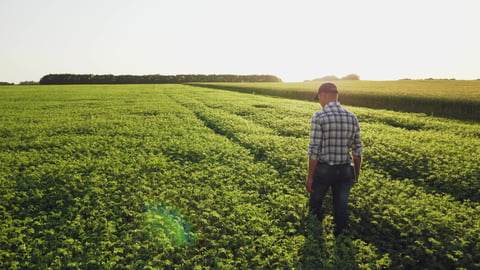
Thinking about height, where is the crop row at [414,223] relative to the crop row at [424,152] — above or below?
below

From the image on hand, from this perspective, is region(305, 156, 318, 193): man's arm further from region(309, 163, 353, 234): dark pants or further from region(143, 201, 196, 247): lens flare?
region(143, 201, 196, 247): lens flare

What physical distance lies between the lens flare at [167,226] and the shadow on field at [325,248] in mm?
2676

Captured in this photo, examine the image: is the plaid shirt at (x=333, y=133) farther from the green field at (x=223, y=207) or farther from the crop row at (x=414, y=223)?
the crop row at (x=414, y=223)

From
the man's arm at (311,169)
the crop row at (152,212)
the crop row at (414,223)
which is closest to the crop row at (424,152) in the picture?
the crop row at (414,223)

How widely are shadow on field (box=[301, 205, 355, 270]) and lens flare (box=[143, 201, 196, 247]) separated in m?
2.68

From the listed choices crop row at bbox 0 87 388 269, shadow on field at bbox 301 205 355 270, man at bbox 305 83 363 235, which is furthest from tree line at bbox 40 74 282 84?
man at bbox 305 83 363 235

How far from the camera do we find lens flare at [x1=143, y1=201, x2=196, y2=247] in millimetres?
6219

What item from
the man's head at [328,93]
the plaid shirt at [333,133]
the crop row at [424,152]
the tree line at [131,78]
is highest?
the tree line at [131,78]

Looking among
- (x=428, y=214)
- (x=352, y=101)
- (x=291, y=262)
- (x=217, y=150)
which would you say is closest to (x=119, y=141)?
(x=217, y=150)

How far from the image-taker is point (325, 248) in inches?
238

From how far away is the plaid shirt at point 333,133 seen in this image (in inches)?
228

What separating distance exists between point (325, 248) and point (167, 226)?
149 inches

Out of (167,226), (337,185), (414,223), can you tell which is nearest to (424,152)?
(414,223)

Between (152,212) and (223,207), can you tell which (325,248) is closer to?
(223,207)
